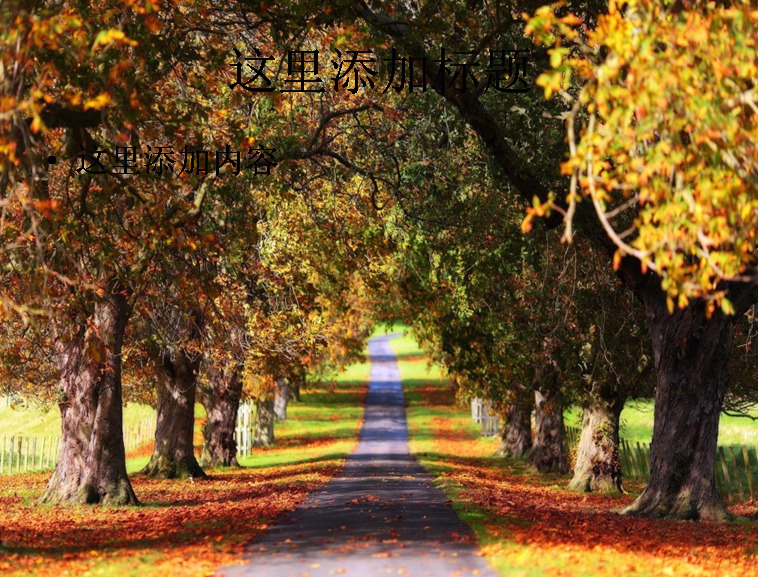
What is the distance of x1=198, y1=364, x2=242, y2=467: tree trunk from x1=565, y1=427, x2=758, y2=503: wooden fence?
11336mm

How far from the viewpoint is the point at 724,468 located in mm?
27625

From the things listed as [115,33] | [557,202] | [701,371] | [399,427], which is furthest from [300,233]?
[399,427]

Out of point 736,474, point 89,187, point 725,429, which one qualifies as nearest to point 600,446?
point 736,474

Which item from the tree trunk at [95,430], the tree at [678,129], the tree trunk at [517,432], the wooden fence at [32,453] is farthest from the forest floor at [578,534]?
the wooden fence at [32,453]

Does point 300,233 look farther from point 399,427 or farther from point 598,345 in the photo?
point 399,427

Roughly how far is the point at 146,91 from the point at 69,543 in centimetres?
601

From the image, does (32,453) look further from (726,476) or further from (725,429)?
(725,429)

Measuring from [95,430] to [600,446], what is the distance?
13053mm

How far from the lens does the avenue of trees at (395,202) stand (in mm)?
9500

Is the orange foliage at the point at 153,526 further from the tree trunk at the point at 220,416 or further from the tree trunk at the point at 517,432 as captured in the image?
the tree trunk at the point at 517,432

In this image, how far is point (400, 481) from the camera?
26.8 metres

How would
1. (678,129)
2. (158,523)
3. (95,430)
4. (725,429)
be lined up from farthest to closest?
(725,429), (95,430), (158,523), (678,129)

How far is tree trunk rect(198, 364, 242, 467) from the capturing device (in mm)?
35219

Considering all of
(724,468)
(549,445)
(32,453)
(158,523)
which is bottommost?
(32,453)
